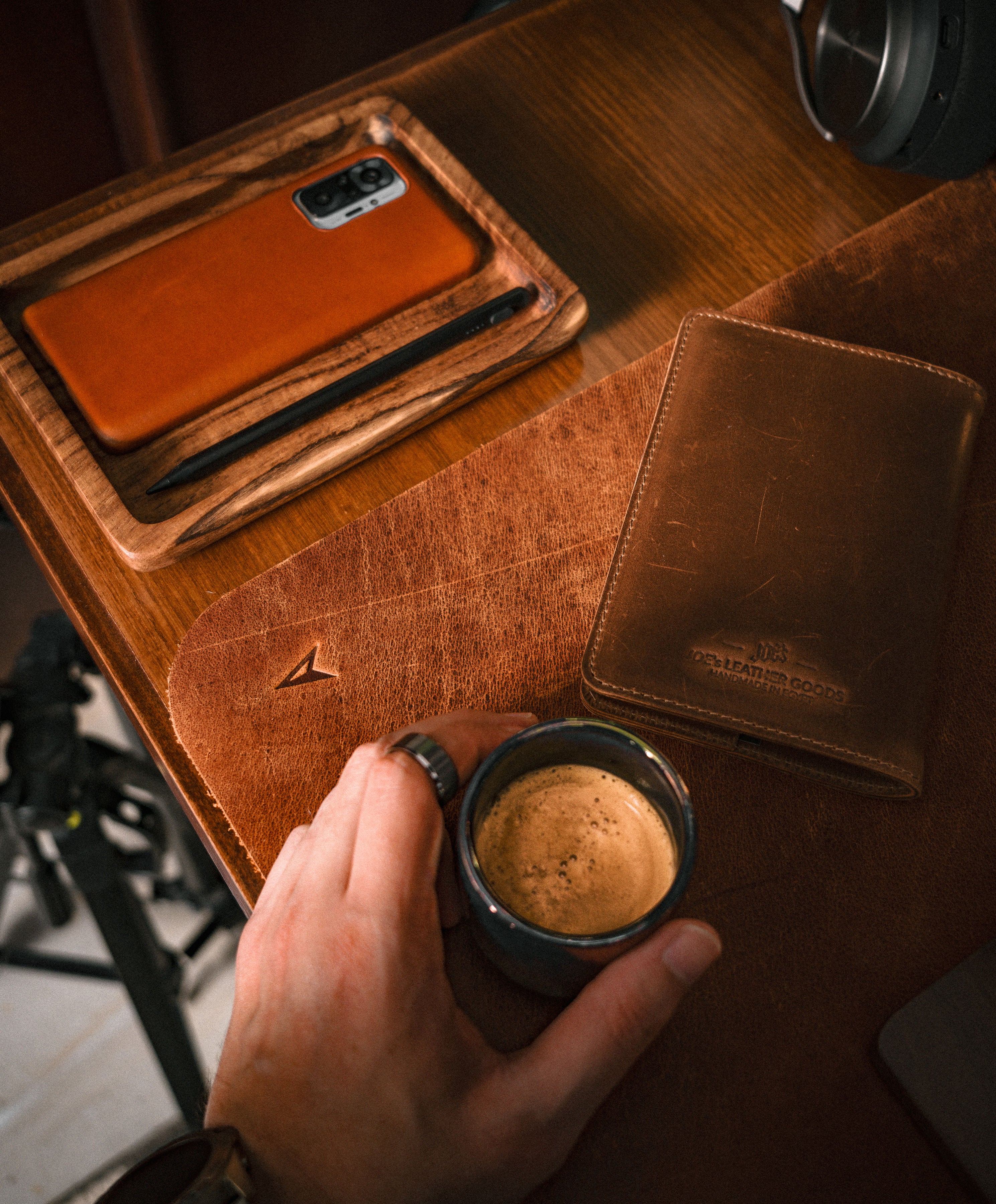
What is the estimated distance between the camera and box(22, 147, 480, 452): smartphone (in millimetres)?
590

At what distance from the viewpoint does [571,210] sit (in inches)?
28.6

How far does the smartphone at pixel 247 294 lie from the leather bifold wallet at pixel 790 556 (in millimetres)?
218

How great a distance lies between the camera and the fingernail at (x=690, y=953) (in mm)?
415

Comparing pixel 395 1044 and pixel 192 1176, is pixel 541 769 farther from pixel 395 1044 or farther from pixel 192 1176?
pixel 192 1176

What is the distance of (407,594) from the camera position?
577 millimetres

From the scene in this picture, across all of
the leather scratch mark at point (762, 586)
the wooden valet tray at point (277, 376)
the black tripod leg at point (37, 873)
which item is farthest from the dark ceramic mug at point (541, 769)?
the black tripod leg at point (37, 873)

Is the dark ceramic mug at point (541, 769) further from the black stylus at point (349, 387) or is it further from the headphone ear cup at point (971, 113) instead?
the headphone ear cup at point (971, 113)

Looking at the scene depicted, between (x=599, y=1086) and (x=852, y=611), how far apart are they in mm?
291

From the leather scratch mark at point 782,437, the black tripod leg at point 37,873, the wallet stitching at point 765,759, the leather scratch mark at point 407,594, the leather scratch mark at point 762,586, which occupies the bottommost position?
the black tripod leg at point 37,873

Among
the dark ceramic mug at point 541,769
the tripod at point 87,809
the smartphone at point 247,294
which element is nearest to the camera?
the dark ceramic mug at point 541,769

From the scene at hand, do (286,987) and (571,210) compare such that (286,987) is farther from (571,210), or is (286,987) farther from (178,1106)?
(178,1106)

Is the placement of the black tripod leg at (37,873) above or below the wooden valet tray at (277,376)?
below

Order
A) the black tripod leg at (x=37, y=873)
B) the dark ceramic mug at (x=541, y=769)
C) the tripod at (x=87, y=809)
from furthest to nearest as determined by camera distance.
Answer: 1. the black tripod leg at (x=37, y=873)
2. the tripod at (x=87, y=809)
3. the dark ceramic mug at (x=541, y=769)

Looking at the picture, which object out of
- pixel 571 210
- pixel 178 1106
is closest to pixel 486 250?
pixel 571 210
